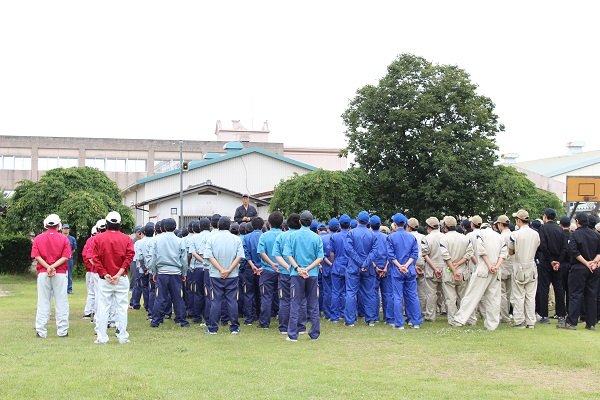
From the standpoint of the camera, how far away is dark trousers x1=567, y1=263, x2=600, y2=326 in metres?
13.4

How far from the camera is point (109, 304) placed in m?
11.9

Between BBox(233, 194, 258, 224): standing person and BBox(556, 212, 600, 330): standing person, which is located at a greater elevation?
BBox(233, 194, 258, 224): standing person

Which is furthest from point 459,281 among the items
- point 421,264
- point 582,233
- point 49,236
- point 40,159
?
point 40,159

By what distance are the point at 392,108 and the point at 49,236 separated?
24.1 m

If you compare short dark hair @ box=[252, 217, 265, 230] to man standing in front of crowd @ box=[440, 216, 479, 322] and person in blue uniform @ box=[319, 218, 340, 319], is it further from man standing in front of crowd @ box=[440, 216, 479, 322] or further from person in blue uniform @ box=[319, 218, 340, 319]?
man standing in front of crowd @ box=[440, 216, 479, 322]

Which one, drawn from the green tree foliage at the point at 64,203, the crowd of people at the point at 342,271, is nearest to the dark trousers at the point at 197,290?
the crowd of people at the point at 342,271

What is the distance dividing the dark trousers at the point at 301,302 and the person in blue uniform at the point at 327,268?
8.99 feet

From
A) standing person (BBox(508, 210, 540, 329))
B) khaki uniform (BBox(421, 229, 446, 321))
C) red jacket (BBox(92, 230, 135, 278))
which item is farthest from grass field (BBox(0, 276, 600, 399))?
red jacket (BBox(92, 230, 135, 278))

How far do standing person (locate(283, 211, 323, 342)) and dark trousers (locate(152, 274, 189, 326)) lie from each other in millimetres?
2594

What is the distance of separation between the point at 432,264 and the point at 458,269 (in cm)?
56

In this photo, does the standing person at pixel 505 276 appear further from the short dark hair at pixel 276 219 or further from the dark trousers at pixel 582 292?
the short dark hair at pixel 276 219

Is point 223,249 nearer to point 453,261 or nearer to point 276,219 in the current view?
point 276,219

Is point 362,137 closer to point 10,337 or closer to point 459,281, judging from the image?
point 459,281

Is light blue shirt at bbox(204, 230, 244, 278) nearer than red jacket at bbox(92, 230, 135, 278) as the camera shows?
No
